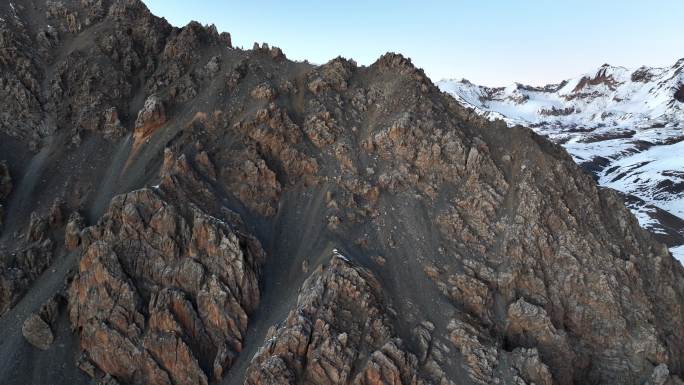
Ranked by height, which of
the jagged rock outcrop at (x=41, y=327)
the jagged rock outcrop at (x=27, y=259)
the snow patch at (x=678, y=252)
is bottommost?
the jagged rock outcrop at (x=41, y=327)

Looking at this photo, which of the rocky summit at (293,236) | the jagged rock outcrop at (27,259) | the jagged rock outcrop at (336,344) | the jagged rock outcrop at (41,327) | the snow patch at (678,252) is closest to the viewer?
the jagged rock outcrop at (336,344)

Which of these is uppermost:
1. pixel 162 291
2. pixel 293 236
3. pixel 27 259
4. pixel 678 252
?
pixel 678 252

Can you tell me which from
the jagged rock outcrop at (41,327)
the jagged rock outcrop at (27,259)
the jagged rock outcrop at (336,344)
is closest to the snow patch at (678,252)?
the jagged rock outcrop at (336,344)

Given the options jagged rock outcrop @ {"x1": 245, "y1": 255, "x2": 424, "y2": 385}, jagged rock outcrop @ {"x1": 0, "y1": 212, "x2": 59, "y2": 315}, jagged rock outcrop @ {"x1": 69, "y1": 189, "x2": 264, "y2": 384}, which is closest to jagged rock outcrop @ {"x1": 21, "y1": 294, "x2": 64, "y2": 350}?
jagged rock outcrop @ {"x1": 69, "y1": 189, "x2": 264, "y2": 384}

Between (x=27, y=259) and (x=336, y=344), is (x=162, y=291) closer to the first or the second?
(x=336, y=344)

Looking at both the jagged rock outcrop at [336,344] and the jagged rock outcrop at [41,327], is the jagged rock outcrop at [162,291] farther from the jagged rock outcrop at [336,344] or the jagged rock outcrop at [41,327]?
the jagged rock outcrop at [336,344]

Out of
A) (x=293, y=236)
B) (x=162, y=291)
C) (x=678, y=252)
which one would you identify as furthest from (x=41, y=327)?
(x=678, y=252)
